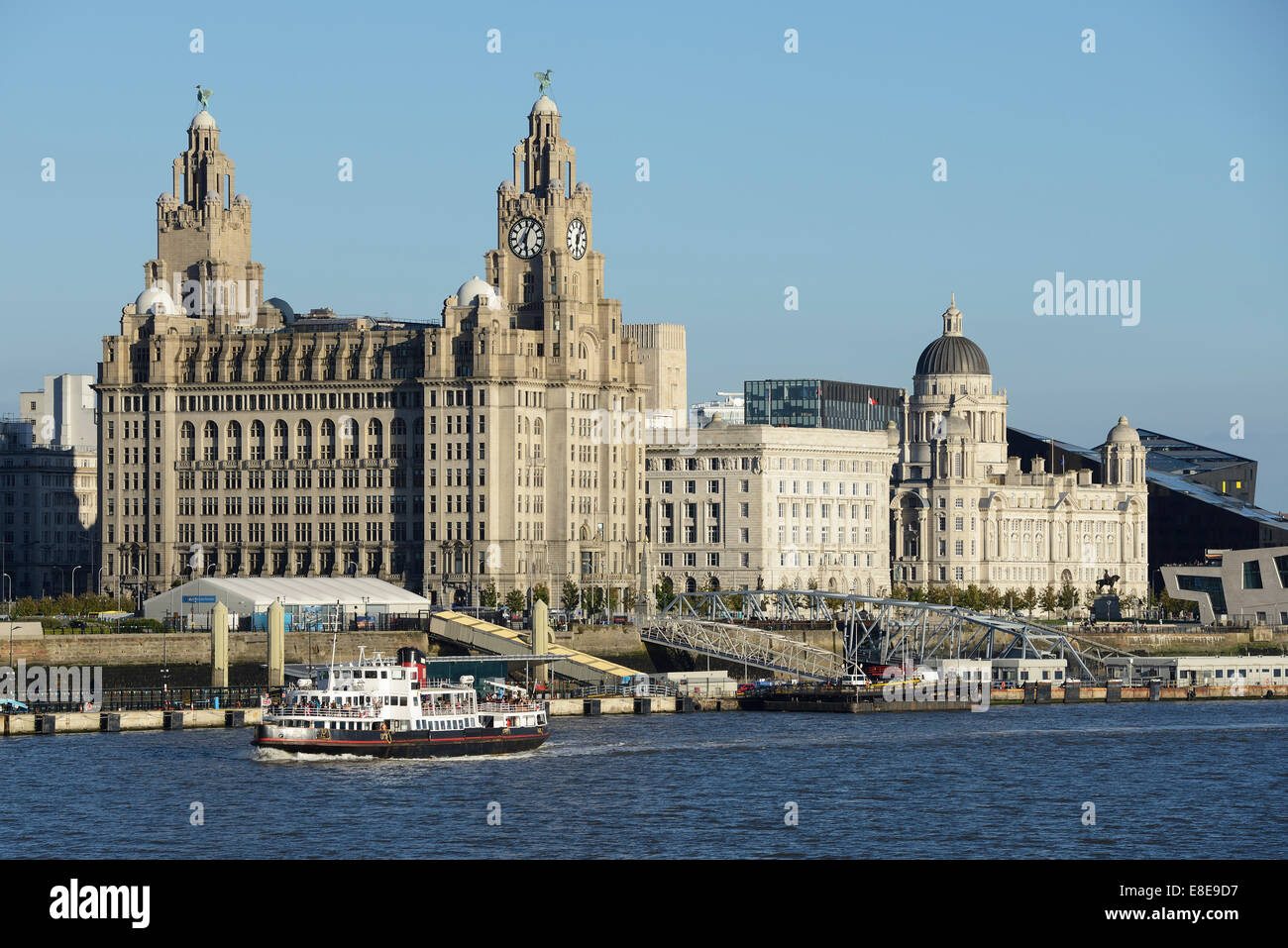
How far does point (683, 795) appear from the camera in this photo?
90250mm

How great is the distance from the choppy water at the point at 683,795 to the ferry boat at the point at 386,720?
918 millimetres

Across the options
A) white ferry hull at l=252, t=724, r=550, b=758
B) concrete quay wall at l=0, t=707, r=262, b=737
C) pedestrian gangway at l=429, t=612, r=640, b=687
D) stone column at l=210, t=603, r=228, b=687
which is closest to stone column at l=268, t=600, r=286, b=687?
stone column at l=210, t=603, r=228, b=687

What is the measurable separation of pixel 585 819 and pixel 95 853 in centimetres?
1819

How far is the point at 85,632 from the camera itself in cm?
15212

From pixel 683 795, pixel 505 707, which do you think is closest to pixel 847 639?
pixel 505 707

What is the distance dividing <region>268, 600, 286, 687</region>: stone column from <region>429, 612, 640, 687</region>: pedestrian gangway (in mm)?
17052

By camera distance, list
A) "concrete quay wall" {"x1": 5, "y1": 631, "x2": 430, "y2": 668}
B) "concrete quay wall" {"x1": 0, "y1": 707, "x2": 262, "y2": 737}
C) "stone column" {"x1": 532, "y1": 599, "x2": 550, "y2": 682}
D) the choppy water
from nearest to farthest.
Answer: the choppy water, "concrete quay wall" {"x1": 0, "y1": 707, "x2": 262, "y2": 737}, "concrete quay wall" {"x1": 5, "y1": 631, "x2": 430, "y2": 668}, "stone column" {"x1": 532, "y1": 599, "x2": 550, "y2": 682}

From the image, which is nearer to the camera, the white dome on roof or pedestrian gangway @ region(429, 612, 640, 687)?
pedestrian gangway @ region(429, 612, 640, 687)

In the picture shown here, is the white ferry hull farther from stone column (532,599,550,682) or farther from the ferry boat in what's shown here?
stone column (532,599,550,682)

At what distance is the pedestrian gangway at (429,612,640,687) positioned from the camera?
149750mm

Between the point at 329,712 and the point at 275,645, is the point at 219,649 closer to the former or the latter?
the point at 275,645

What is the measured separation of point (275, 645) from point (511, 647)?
723 inches

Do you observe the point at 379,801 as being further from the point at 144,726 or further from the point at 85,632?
the point at 85,632
